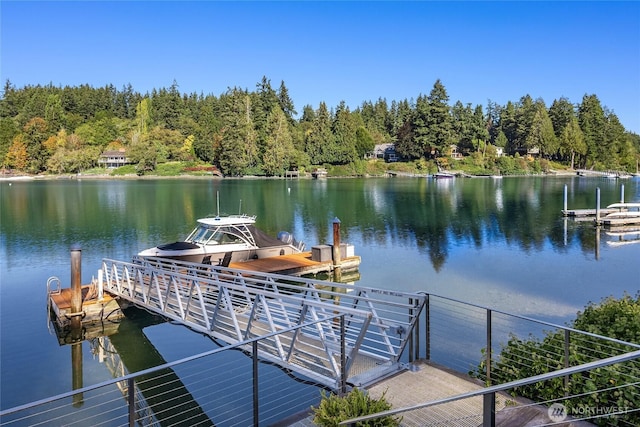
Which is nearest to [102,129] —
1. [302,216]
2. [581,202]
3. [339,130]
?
[339,130]

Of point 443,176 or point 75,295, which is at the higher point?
point 443,176

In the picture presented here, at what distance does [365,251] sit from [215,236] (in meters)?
9.22

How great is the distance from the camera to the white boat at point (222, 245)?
58.5 ft

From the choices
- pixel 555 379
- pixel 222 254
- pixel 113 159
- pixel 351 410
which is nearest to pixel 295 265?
pixel 222 254

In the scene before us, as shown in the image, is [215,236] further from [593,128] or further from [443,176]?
[593,128]

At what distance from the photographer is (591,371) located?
5984 mm

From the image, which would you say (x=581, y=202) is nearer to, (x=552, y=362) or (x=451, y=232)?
(x=451, y=232)

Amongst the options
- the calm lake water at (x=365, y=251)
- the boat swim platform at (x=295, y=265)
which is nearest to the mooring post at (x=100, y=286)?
the calm lake water at (x=365, y=251)

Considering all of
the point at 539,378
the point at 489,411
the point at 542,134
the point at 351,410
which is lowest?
the point at 351,410

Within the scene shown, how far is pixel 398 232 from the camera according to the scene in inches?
1262

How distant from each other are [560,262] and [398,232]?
10991 mm

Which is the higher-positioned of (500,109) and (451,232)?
(500,109)

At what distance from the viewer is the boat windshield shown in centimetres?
1912

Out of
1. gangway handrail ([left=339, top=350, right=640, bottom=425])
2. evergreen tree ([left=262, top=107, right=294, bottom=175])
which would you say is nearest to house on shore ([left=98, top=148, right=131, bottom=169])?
evergreen tree ([left=262, top=107, right=294, bottom=175])
